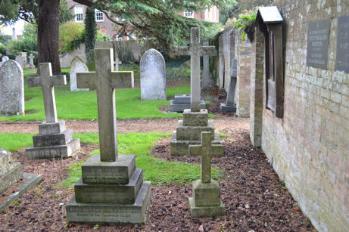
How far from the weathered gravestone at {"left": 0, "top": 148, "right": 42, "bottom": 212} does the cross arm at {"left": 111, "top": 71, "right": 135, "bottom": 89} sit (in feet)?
7.63

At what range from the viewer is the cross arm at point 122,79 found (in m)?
4.95

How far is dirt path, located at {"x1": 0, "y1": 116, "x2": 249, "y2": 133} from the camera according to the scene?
1087 centimetres

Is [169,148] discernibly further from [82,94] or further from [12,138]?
[82,94]

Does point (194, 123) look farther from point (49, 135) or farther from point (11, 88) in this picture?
point (11, 88)

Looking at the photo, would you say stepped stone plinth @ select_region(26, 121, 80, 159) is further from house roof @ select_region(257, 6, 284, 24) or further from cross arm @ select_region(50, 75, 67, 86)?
house roof @ select_region(257, 6, 284, 24)

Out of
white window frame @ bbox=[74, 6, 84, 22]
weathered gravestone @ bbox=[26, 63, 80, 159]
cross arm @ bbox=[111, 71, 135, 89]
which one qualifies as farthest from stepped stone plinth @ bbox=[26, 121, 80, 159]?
white window frame @ bbox=[74, 6, 84, 22]

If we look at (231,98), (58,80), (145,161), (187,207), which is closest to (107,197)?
(187,207)

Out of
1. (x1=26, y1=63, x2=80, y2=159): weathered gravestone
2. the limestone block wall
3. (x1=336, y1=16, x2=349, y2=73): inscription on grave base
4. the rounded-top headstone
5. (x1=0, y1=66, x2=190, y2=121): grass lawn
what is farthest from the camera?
the rounded-top headstone

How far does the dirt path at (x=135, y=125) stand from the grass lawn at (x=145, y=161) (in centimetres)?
Answer: 77

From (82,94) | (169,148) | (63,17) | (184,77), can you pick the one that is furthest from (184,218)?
(63,17)

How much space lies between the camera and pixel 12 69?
12.7 metres

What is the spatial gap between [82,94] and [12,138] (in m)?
7.92

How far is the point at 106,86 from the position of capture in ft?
16.5

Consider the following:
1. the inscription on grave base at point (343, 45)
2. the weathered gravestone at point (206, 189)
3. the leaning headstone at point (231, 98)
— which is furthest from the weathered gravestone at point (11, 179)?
the leaning headstone at point (231, 98)
